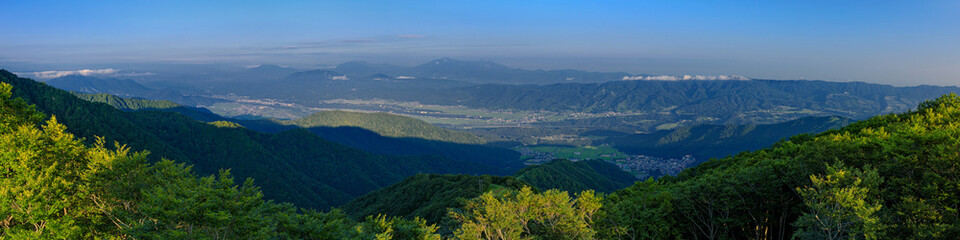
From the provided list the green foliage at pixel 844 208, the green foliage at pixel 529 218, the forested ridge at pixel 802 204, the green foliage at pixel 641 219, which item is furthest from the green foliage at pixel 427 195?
the green foliage at pixel 844 208

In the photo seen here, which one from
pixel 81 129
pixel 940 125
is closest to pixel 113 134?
pixel 81 129

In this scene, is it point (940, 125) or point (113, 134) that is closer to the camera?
point (940, 125)

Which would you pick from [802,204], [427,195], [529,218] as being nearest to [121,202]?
[529,218]

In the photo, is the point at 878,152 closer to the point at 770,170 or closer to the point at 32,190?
the point at 770,170

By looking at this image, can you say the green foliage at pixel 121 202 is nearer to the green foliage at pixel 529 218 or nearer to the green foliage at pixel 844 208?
the green foliage at pixel 529 218

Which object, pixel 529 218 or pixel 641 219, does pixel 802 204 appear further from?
pixel 529 218

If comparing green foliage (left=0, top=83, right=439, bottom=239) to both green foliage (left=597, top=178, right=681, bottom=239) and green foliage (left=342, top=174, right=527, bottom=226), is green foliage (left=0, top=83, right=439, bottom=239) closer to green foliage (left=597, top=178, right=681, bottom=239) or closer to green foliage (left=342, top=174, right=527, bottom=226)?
green foliage (left=597, top=178, right=681, bottom=239)

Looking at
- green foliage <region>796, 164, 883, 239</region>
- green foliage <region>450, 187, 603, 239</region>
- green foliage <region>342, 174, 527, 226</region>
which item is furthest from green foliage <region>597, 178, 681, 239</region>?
green foliage <region>342, 174, 527, 226</region>
